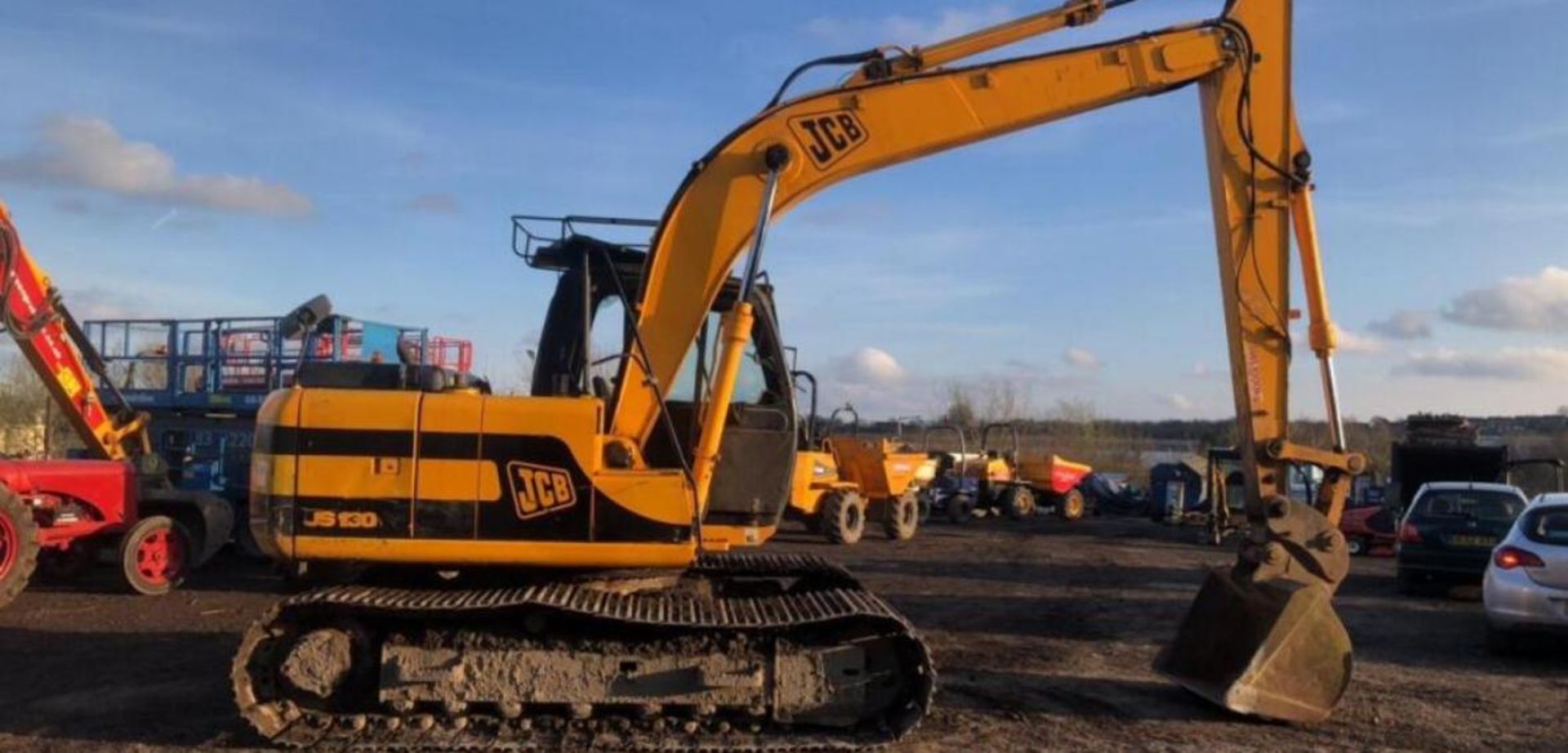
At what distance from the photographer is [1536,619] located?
10336mm

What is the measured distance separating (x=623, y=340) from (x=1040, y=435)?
2478 inches

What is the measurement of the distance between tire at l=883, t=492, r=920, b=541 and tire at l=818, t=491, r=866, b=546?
180 cm

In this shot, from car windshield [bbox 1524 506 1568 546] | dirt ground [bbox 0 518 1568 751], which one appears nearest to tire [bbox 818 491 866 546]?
dirt ground [bbox 0 518 1568 751]

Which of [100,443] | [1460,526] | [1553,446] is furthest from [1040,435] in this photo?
[100,443]

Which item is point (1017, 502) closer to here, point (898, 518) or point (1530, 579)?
point (898, 518)

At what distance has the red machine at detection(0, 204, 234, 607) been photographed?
1317 centimetres

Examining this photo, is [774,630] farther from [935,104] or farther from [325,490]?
[935,104]

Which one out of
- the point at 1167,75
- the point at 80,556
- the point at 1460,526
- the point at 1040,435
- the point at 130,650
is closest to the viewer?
the point at 1167,75

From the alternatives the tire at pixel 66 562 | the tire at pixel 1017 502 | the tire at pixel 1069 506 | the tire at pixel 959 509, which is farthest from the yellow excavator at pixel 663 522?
the tire at pixel 1069 506

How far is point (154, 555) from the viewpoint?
13.7 m

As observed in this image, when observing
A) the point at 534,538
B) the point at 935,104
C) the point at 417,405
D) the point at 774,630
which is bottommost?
the point at 774,630

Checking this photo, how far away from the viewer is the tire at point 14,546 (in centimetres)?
1177

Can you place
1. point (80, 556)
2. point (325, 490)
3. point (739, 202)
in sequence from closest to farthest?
point (325, 490)
point (739, 202)
point (80, 556)

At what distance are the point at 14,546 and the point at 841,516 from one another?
43.3ft
